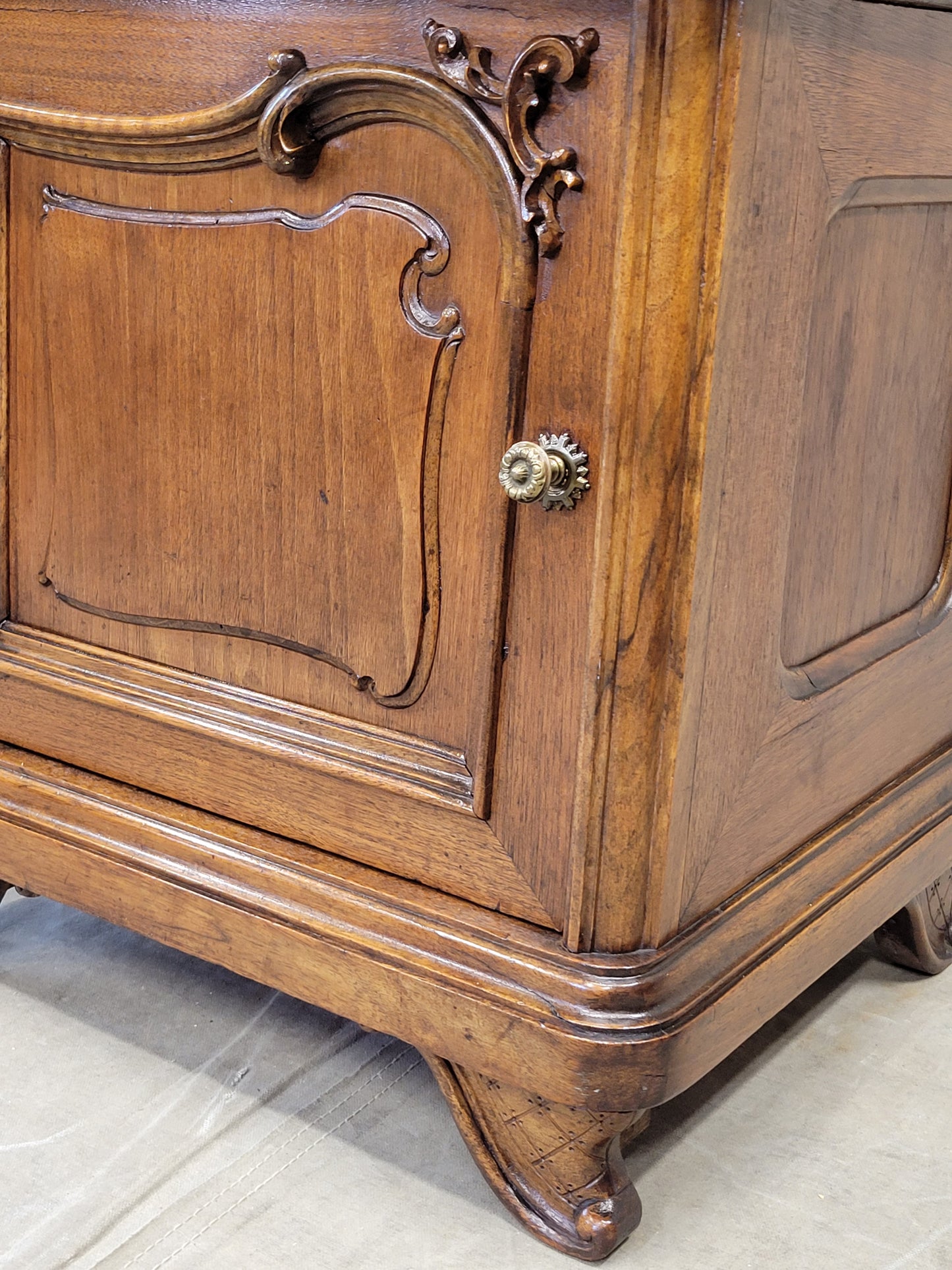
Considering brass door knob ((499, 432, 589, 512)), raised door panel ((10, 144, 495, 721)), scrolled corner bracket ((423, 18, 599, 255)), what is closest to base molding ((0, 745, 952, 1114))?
raised door panel ((10, 144, 495, 721))

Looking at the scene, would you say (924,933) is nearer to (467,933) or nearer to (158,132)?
(467,933)

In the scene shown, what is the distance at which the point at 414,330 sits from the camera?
36.0 inches

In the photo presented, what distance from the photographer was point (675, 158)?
79 cm

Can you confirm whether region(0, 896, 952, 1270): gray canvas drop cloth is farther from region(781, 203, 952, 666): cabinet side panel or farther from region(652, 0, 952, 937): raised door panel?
region(781, 203, 952, 666): cabinet side panel

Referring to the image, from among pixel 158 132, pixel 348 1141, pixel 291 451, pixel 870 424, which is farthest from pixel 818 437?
pixel 348 1141

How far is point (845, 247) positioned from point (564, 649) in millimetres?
307

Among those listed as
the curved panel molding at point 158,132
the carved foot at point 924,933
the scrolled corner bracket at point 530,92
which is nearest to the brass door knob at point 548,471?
the scrolled corner bracket at point 530,92

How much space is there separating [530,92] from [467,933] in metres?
0.50

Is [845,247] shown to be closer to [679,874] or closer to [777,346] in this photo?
[777,346]

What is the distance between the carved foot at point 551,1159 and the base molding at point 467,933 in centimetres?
3

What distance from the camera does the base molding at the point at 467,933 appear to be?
920mm

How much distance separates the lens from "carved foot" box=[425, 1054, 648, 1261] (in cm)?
96

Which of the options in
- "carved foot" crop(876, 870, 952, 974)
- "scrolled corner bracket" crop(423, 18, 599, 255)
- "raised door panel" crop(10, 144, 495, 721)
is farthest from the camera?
"carved foot" crop(876, 870, 952, 974)

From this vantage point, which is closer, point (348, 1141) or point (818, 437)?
point (818, 437)
